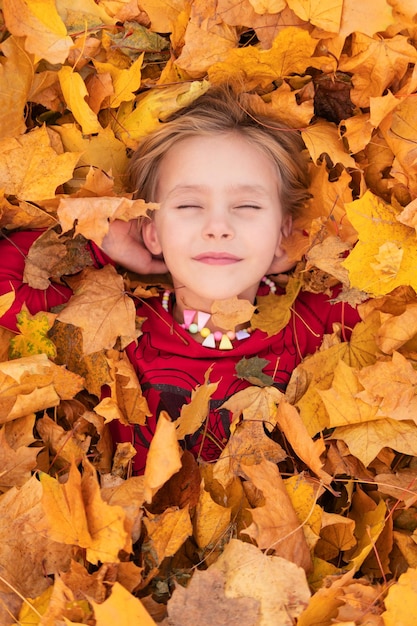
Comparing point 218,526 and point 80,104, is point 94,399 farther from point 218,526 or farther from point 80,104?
point 80,104

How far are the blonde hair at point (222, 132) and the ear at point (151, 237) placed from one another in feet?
0.23

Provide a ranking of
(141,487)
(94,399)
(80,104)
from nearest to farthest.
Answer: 1. (141,487)
2. (80,104)
3. (94,399)

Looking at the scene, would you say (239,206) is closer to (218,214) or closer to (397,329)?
(218,214)

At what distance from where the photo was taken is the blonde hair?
2.15m

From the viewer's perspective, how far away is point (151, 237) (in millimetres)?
2230

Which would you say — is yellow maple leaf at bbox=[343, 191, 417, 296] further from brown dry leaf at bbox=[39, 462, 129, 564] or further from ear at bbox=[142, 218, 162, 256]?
brown dry leaf at bbox=[39, 462, 129, 564]

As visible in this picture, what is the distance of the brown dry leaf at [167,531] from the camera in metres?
1.76

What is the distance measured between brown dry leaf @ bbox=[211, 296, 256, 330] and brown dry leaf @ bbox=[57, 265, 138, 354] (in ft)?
0.72

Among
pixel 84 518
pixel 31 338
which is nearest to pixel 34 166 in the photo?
pixel 31 338

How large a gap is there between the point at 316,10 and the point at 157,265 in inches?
31.9

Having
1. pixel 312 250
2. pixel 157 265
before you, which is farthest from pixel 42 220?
pixel 312 250

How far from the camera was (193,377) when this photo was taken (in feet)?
7.02

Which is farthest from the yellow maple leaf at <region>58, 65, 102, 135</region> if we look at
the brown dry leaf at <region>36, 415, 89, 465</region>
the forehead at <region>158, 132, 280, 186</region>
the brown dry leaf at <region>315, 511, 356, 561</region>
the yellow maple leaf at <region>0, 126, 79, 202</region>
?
the brown dry leaf at <region>315, 511, 356, 561</region>

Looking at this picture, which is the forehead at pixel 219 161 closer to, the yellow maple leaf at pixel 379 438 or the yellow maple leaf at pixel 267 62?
the yellow maple leaf at pixel 267 62
